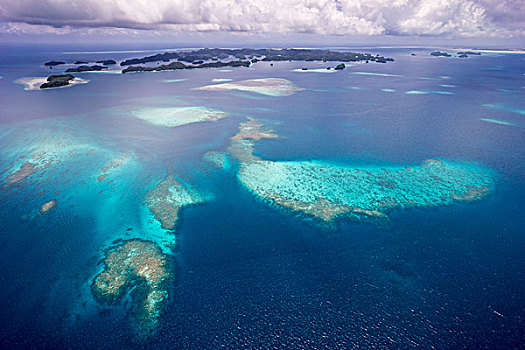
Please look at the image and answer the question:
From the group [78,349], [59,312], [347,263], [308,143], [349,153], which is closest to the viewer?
[78,349]

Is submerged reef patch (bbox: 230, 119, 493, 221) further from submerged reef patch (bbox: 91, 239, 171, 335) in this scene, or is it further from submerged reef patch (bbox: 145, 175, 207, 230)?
submerged reef patch (bbox: 91, 239, 171, 335)

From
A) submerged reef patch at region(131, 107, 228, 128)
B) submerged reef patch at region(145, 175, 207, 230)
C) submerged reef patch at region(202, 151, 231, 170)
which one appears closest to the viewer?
submerged reef patch at region(145, 175, 207, 230)

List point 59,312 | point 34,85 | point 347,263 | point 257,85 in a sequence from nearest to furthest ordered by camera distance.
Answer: point 59,312
point 347,263
point 34,85
point 257,85

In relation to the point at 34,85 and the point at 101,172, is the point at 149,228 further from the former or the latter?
the point at 34,85

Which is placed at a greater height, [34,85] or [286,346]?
[34,85]

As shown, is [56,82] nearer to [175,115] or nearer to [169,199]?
[175,115]

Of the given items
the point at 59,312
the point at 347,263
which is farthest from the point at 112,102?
the point at 347,263

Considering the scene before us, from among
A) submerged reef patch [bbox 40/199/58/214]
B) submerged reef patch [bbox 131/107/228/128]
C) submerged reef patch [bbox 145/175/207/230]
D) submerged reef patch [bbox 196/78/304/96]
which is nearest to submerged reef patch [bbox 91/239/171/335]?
submerged reef patch [bbox 145/175/207/230]
